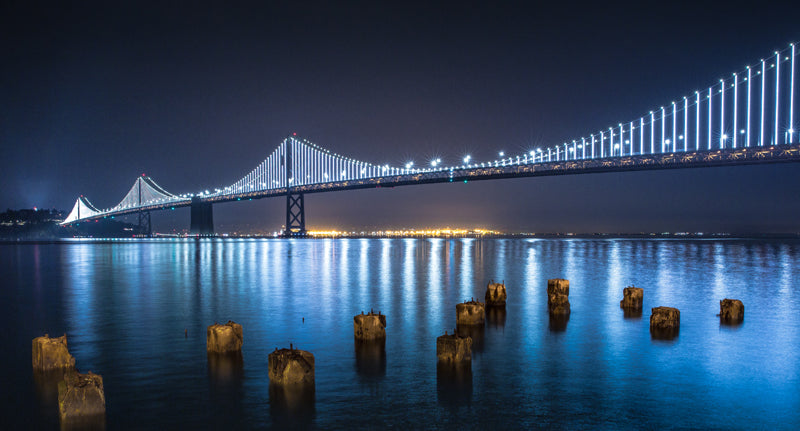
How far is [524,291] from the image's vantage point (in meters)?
16.4

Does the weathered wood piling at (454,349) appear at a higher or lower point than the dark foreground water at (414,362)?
higher

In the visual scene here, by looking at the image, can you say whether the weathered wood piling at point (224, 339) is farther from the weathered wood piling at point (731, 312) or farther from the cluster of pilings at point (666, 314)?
the weathered wood piling at point (731, 312)

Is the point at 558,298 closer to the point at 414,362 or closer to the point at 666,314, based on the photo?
the point at 666,314

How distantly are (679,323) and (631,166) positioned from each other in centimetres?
4165

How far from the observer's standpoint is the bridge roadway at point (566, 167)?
1676 inches

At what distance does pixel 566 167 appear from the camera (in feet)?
176

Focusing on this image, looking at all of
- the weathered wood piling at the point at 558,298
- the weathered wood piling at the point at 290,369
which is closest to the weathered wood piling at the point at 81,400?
the weathered wood piling at the point at 290,369

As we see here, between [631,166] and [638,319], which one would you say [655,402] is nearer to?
[638,319]

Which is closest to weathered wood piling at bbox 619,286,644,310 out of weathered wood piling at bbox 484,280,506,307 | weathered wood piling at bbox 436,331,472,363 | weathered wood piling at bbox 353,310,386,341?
weathered wood piling at bbox 484,280,506,307

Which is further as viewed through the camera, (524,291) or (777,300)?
(524,291)

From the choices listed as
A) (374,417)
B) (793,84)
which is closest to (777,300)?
(374,417)

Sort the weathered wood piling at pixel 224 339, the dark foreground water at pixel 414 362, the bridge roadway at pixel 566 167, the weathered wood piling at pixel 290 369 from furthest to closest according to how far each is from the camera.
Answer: the bridge roadway at pixel 566 167 < the weathered wood piling at pixel 224 339 < the weathered wood piling at pixel 290 369 < the dark foreground water at pixel 414 362

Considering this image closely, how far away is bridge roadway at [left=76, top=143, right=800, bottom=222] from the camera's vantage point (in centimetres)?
4256

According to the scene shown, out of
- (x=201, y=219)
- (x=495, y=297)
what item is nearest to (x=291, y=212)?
(x=201, y=219)
